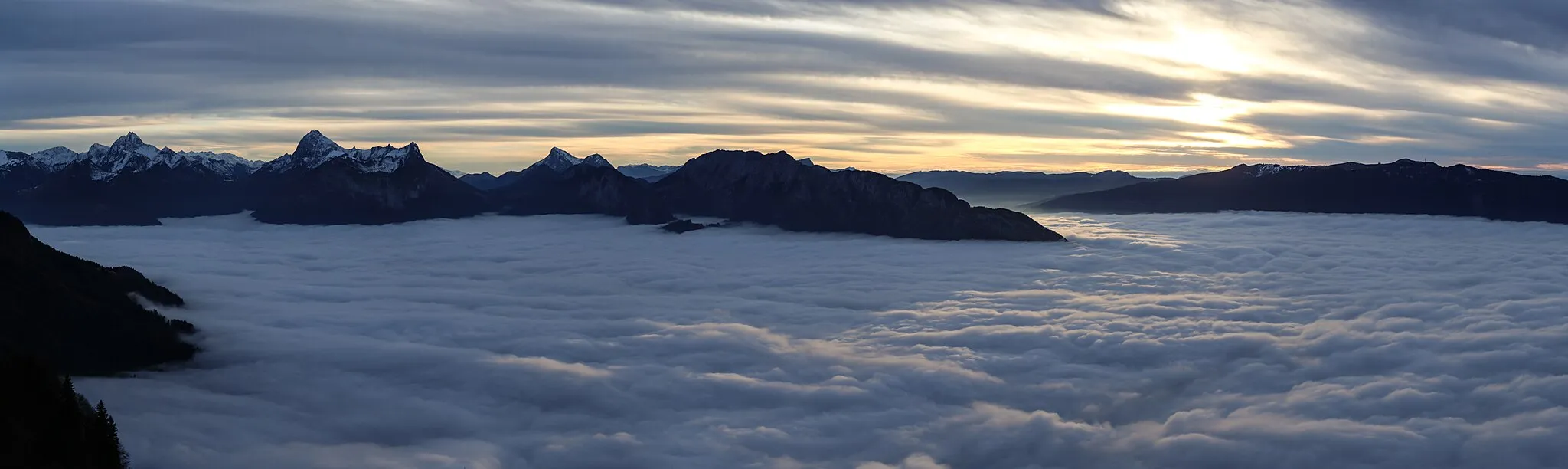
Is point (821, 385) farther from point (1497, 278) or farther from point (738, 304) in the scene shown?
point (1497, 278)

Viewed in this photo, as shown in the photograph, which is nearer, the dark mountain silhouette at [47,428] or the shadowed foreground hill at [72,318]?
the dark mountain silhouette at [47,428]

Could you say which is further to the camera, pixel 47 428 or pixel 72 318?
pixel 72 318

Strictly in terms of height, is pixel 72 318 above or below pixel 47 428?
above

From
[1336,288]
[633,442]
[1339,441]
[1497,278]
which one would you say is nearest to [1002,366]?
[1339,441]
